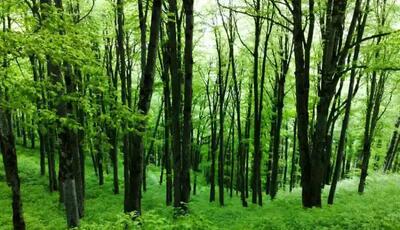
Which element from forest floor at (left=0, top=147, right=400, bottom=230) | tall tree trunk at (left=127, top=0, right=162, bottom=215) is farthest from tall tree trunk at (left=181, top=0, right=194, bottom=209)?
tall tree trunk at (left=127, top=0, right=162, bottom=215)

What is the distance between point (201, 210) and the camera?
63.3 feet

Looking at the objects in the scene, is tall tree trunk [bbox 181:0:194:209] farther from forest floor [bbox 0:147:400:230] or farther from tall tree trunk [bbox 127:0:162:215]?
tall tree trunk [bbox 127:0:162:215]

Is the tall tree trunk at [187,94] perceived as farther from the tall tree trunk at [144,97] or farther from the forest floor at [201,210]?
the tall tree trunk at [144,97]

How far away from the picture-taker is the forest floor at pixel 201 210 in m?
7.78

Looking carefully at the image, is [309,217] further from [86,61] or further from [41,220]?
[41,220]

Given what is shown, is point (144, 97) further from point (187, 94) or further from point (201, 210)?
point (201, 210)

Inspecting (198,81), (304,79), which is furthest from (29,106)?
(198,81)

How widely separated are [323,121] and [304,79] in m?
1.38

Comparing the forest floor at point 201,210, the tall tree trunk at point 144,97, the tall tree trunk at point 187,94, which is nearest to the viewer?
the forest floor at point 201,210

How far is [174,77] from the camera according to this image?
35.9 ft

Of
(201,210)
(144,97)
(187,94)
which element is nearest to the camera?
(144,97)

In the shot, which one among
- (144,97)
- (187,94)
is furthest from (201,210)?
(144,97)

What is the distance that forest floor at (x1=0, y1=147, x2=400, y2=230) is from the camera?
7.78m

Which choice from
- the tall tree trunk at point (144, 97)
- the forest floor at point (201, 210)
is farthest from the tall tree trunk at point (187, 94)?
the tall tree trunk at point (144, 97)
